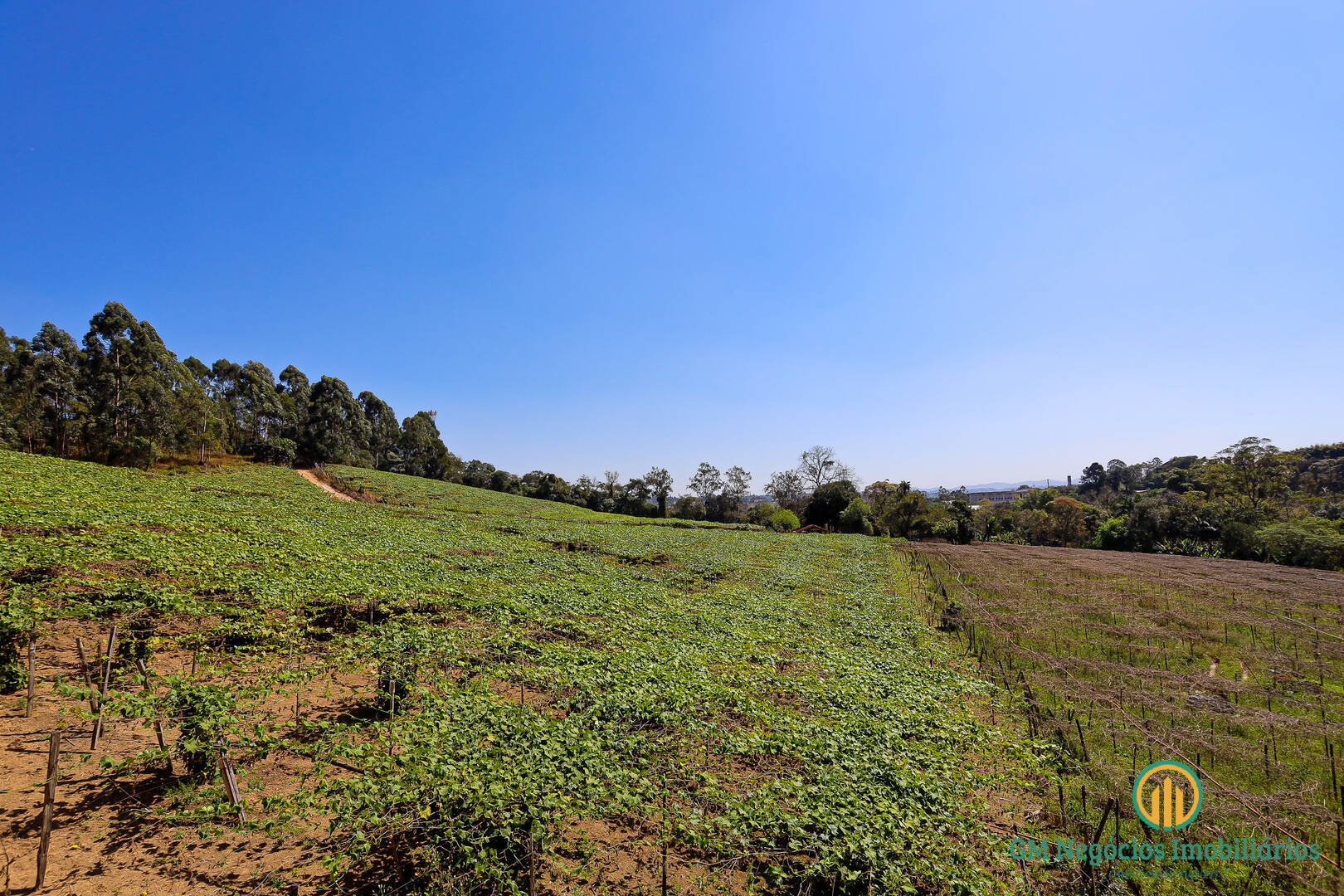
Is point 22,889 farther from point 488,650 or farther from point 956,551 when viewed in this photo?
point 956,551

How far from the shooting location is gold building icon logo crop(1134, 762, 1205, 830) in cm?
658

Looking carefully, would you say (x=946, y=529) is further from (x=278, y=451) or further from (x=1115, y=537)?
(x=278, y=451)

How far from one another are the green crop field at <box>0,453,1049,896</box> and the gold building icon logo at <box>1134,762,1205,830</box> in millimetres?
1319

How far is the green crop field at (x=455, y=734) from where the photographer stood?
5016mm

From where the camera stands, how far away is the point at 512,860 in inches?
200

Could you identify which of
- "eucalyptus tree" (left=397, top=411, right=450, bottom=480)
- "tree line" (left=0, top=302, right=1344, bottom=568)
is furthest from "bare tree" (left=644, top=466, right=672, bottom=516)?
"eucalyptus tree" (left=397, top=411, right=450, bottom=480)

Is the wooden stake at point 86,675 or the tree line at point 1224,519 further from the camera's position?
the tree line at point 1224,519

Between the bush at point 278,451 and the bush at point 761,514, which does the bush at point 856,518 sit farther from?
the bush at point 278,451

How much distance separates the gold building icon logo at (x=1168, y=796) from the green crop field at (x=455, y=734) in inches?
51.9

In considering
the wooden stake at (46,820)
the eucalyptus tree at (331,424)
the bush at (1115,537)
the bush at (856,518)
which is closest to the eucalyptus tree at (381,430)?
the eucalyptus tree at (331,424)

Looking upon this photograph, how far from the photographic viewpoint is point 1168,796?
7.04 m

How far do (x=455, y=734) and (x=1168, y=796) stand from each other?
1107 cm

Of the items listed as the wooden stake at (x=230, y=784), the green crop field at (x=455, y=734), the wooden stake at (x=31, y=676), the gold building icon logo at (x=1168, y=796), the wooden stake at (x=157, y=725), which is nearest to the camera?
the green crop field at (x=455, y=734)

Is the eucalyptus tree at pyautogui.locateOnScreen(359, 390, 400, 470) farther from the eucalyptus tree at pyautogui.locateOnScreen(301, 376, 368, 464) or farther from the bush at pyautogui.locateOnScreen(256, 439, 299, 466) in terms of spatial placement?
the bush at pyautogui.locateOnScreen(256, 439, 299, 466)
